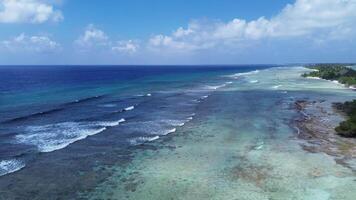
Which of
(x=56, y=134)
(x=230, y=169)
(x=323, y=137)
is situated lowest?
(x=230, y=169)

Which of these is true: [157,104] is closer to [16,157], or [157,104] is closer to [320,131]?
[320,131]

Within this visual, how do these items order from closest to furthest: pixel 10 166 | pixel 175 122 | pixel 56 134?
pixel 10 166, pixel 56 134, pixel 175 122

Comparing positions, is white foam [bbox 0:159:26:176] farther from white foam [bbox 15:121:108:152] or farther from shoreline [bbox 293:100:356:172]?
shoreline [bbox 293:100:356:172]

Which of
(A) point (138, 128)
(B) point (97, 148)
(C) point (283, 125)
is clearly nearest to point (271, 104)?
(C) point (283, 125)

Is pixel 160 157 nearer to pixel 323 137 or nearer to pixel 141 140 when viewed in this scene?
pixel 141 140

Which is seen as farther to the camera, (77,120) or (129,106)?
(129,106)

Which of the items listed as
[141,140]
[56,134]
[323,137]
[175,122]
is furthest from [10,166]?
[323,137]

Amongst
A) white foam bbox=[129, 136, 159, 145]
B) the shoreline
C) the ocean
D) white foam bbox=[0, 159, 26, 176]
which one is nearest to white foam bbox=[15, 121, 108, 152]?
the ocean
